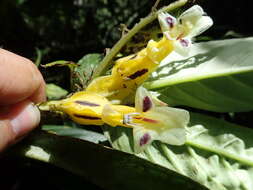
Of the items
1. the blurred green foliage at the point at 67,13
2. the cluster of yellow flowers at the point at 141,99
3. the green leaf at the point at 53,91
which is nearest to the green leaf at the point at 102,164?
the cluster of yellow flowers at the point at 141,99

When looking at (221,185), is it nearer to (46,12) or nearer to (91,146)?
(91,146)

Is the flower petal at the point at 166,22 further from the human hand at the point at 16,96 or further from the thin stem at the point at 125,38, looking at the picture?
the human hand at the point at 16,96

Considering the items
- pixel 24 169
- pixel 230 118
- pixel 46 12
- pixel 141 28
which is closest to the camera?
pixel 141 28

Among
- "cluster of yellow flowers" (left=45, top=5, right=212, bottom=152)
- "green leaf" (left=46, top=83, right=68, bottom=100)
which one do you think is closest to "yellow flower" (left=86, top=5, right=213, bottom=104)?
"cluster of yellow flowers" (left=45, top=5, right=212, bottom=152)

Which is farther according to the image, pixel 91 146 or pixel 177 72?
pixel 177 72

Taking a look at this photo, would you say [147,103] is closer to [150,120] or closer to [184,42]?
[150,120]

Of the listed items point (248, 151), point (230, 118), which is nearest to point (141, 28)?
point (248, 151)
